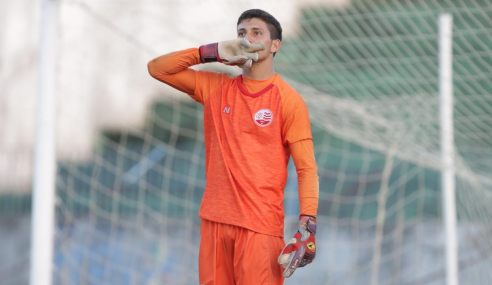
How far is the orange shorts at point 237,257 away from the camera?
2.00 metres

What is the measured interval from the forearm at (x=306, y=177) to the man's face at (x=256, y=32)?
30 cm

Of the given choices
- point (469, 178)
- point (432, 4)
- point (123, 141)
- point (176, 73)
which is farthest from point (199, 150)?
point (176, 73)

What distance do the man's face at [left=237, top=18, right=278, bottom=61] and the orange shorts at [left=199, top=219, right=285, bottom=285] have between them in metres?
0.55

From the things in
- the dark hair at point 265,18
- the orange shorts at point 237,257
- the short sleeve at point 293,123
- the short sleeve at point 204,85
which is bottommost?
the orange shorts at point 237,257

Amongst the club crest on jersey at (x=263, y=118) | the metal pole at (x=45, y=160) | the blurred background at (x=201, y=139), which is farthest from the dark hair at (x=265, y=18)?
the blurred background at (x=201, y=139)

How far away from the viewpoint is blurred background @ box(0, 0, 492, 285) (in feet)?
17.4

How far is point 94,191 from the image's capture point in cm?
670

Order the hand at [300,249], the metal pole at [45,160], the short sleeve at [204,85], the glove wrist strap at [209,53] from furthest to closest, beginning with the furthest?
the metal pole at [45,160] → the short sleeve at [204,85] → the glove wrist strap at [209,53] → the hand at [300,249]

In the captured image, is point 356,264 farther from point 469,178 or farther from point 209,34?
point 209,34

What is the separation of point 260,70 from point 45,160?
1438 millimetres

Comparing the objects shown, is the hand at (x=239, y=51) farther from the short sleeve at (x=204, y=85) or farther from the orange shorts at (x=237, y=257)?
the orange shorts at (x=237, y=257)

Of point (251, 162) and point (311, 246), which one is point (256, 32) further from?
point (311, 246)

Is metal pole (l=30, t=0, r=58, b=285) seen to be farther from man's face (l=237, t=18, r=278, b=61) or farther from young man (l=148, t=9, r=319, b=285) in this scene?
man's face (l=237, t=18, r=278, b=61)

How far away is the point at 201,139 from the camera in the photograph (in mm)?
7441
